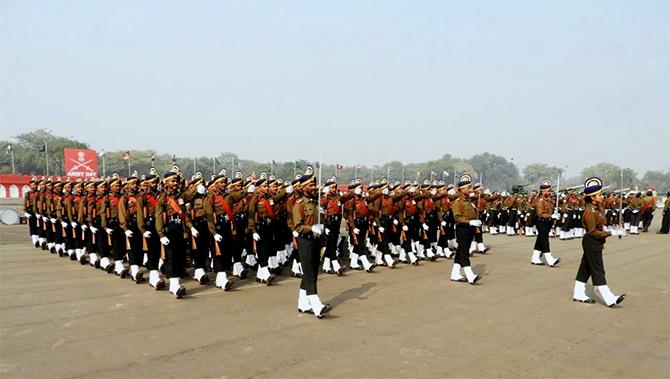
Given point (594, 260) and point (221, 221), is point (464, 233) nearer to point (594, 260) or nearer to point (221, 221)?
point (594, 260)

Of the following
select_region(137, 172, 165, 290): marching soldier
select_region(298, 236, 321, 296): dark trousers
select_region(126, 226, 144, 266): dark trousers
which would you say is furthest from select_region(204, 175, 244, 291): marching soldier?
select_region(298, 236, 321, 296): dark trousers

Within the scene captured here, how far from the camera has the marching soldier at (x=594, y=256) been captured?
7.58 metres

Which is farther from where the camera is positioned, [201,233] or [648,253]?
[648,253]

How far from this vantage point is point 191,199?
340 inches

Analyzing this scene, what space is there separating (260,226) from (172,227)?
2186 millimetres

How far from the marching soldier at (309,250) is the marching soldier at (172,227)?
93.5 inches

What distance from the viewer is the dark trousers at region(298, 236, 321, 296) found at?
6699mm

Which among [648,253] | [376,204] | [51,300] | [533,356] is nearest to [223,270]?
[51,300]

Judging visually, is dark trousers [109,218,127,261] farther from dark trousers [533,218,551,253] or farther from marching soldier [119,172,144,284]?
dark trousers [533,218,551,253]

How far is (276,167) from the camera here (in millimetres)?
61812

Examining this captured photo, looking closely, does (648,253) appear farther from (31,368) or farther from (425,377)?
(31,368)

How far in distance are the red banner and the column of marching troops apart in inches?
663

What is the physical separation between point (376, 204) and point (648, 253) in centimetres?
1042

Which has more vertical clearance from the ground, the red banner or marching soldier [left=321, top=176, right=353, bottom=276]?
the red banner
